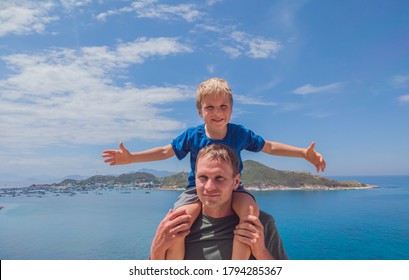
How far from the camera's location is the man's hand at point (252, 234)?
94.7 inches

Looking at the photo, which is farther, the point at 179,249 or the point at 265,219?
the point at 265,219

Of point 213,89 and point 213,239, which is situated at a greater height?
point 213,89

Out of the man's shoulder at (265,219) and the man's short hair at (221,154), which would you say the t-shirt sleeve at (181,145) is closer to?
the man's short hair at (221,154)

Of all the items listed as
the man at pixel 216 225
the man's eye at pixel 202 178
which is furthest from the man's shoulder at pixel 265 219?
the man's eye at pixel 202 178

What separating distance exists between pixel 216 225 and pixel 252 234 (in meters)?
0.34

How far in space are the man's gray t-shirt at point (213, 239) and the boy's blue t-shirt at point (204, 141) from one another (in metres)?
0.67

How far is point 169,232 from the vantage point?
2.47 m

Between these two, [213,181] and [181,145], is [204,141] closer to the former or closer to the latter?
[181,145]

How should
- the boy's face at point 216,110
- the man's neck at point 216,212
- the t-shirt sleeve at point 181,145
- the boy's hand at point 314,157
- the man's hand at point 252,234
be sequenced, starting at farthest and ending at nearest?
1. the boy's hand at point 314,157
2. the t-shirt sleeve at point 181,145
3. the boy's face at point 216,110
4. the man's neck at point 216,212
5. the man's hand at point 252,234

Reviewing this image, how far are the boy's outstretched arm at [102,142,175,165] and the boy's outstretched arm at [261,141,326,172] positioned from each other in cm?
109

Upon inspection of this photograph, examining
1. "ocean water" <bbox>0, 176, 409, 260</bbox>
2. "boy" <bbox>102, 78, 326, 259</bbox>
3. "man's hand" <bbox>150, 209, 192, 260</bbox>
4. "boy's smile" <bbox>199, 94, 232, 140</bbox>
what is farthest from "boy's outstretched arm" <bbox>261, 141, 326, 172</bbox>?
"ocean water" <bbox>0, 176, 409, 260</bbox>

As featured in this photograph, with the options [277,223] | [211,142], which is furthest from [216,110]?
[277,223]

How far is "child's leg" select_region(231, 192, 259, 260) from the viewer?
8.09ft

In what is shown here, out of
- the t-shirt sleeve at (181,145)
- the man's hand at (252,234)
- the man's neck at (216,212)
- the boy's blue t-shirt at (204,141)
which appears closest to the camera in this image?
the man's hand at (252,234)
